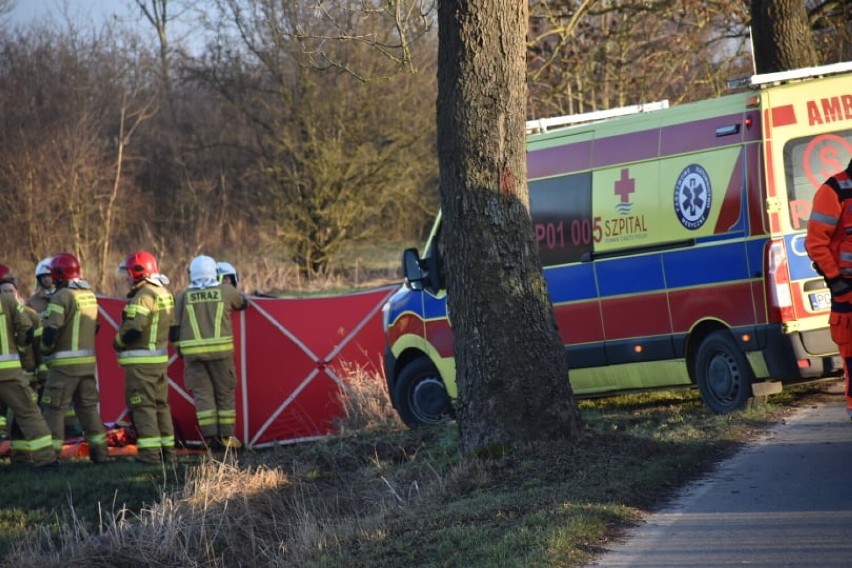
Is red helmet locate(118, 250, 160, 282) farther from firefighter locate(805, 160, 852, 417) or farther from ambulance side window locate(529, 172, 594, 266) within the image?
firefighter locate(805, 160, 852, 417)

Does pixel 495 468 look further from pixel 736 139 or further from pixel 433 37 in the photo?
pixel 433 37

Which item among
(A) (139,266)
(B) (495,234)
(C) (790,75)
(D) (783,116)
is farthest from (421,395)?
(C) (790,75)

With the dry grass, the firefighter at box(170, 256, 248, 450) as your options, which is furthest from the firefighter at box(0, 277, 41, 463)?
the dry grass

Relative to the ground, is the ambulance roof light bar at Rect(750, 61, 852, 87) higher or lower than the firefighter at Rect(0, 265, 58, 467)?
higher

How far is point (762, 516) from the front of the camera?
639cm

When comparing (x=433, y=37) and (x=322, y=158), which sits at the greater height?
(x=433, y=37)

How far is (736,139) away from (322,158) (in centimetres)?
2184

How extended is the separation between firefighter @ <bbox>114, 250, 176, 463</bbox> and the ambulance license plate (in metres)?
6.54

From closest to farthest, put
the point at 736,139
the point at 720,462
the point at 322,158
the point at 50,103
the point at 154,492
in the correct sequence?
the point at 720,462, the point at 736,139, the point at 154,492, the point at 322,158, the point at 50,103

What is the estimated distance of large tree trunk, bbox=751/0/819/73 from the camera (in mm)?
13484

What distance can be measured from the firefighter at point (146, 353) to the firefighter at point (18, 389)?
0.89 metres

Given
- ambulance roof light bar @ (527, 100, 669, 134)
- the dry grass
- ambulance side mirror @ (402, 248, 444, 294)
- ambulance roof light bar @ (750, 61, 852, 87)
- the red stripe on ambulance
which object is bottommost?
the dry grass

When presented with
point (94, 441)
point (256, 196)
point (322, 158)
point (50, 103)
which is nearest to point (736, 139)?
point (94, 441)

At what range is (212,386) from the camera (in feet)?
43.7
